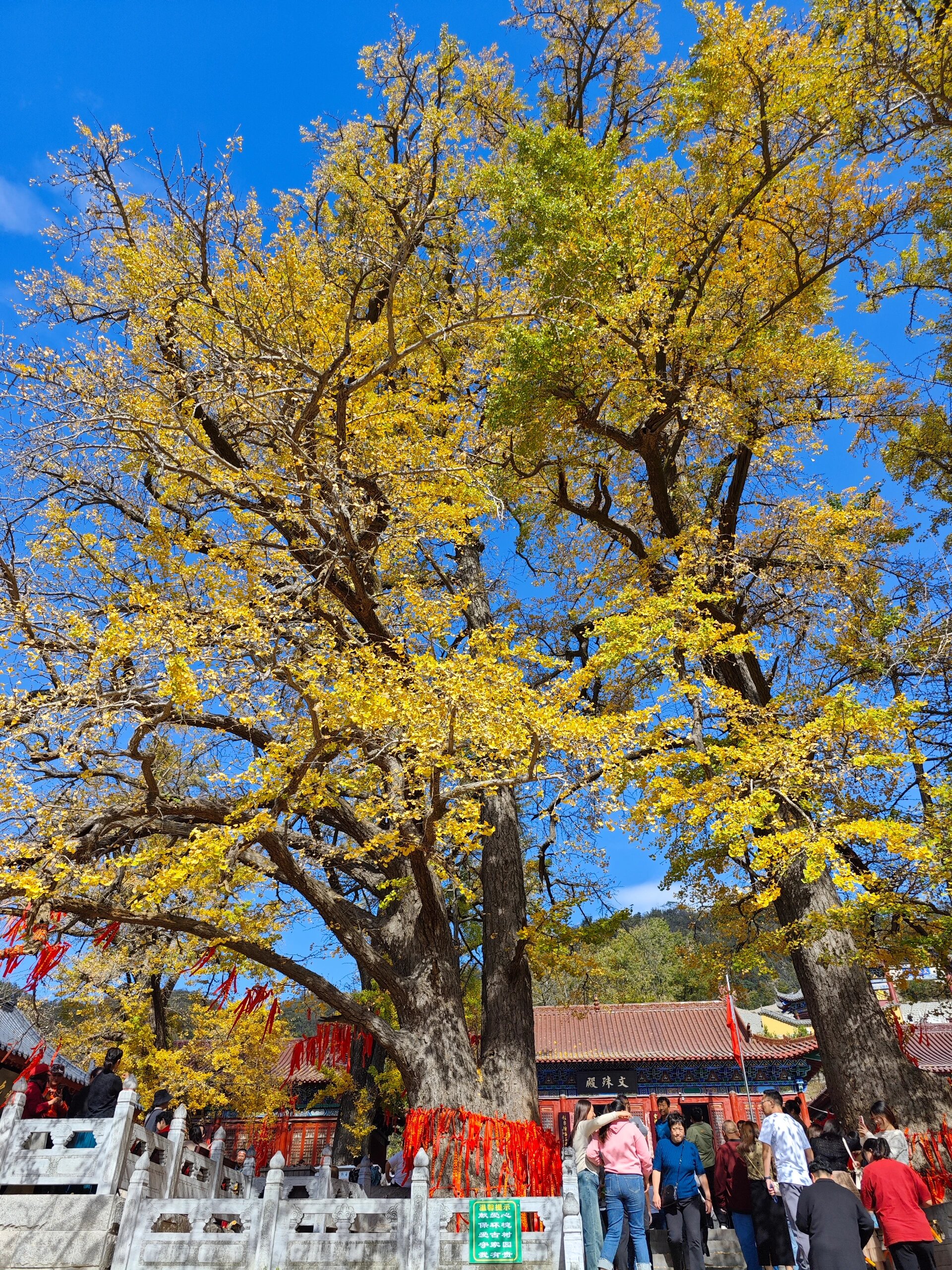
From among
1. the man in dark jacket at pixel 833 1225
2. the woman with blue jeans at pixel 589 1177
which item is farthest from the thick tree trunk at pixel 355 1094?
the man in dark jacket at pixel 833 1225

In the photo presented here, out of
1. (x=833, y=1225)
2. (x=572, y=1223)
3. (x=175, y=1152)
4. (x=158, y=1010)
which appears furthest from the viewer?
(x=158, y=1010)

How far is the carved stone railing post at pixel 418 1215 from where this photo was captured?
596 cm

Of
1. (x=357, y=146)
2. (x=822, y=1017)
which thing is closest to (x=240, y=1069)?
(x=822, y=1017)

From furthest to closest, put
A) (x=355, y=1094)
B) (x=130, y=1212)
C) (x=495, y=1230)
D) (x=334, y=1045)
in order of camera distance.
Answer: (x=334, y=1045), (x=355, y=1094), (x=130, y=1212), (x=495, y=1230)

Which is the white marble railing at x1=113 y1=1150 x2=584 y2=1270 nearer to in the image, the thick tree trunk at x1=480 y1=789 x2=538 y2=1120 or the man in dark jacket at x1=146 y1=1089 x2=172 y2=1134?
the man in dark jacket at x1=146 y1=1089 x2=172 y2=1134

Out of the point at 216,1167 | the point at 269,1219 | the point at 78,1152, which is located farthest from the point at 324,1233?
the point at 216,1167

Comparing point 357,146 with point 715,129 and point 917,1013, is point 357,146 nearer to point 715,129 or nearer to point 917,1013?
point 715,129

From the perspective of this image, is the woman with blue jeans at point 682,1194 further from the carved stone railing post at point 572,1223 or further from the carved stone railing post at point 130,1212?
the carved stone railing post at point 130,1212

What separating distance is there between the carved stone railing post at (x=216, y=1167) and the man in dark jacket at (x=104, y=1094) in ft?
5.14

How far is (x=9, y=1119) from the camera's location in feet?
22.1

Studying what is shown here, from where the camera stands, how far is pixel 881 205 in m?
10.1

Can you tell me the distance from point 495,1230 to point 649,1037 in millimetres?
18280

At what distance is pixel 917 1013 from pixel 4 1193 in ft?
87.6

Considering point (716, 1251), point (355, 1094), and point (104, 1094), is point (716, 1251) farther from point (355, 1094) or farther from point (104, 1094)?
point (355, 1094)
